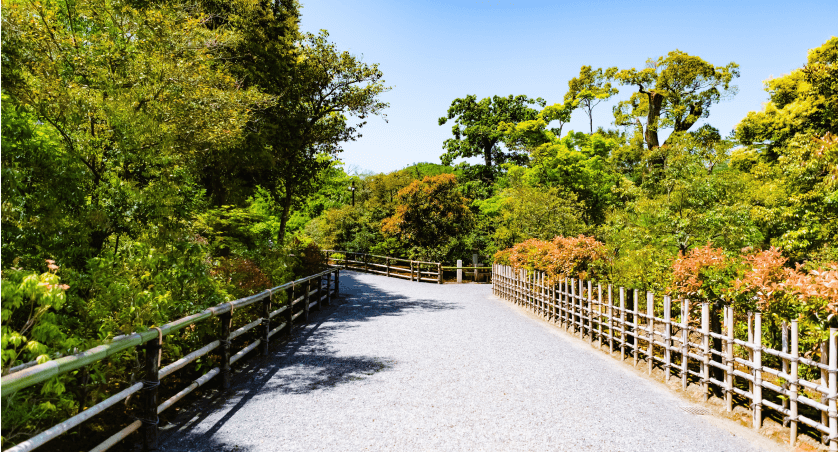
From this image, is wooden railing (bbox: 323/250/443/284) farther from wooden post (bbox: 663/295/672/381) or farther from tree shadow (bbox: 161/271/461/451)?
wooden post (bbox: 663/295/672/381)

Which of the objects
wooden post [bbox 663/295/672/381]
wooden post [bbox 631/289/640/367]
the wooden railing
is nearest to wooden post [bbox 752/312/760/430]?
wooden post [bbox 663/295/672/381]

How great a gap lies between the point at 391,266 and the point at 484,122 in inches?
746

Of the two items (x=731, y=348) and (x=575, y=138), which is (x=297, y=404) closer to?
(x=731, y=348)

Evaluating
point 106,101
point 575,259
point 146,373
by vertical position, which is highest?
point 106,101

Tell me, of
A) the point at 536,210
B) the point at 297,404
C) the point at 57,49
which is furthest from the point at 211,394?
the point at 536,210

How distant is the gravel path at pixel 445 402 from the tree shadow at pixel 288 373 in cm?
2

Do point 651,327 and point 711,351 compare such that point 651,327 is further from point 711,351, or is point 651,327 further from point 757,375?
point 757,375

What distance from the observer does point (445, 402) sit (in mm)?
5352

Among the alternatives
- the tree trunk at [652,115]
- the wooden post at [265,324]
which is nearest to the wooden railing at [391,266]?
the wooden post at [265,324]

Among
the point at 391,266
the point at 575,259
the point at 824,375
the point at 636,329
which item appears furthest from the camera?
the point at 391,266

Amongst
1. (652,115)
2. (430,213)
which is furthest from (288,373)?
(652,115)

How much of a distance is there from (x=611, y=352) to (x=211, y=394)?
6263 millimetres

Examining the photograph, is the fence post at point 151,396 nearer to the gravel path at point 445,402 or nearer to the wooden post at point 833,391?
the gravel path at point 445,402

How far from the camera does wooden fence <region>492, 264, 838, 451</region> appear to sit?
13.8 ft
